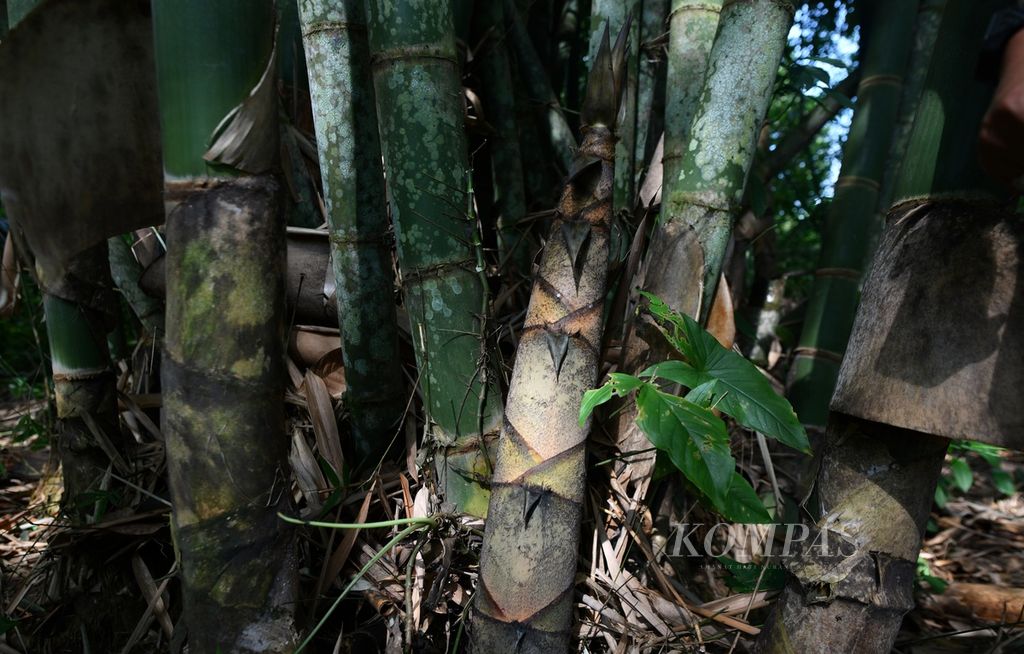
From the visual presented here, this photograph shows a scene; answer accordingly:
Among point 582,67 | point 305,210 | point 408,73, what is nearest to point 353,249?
point 408,73

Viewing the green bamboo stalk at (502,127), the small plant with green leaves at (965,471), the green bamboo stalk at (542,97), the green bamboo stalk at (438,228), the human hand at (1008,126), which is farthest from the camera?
the small plant with green leaves at (965,471)

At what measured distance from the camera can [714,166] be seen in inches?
44.3

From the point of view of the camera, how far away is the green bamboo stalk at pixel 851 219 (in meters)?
1.92

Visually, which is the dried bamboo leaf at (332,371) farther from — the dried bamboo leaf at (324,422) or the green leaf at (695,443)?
the green leaf at (695,443)

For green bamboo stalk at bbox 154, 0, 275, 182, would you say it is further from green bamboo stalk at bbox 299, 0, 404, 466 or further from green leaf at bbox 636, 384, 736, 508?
green leaf at bbox 636, 384, 736, 508

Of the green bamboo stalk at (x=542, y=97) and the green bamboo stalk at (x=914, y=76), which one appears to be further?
the green bamboo stalk at (x=914, y=76)

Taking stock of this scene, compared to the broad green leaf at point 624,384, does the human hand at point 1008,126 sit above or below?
above

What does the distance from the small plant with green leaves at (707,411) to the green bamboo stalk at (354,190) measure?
56 centimetres

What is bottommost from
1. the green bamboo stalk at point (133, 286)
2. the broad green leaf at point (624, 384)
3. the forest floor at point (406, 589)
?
the forest floor at point (406, 589)

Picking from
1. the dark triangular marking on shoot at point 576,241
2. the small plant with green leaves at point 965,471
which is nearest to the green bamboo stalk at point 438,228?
the dark triangular marking on shoot at point 576,241

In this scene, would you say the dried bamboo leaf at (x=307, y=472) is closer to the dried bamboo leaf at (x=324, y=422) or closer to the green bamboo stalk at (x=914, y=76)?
the dried bamboo leaf at (x=324, y=422)

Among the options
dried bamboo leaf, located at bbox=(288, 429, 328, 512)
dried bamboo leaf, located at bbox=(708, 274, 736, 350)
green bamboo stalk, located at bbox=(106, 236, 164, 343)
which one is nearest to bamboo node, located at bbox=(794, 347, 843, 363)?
dried bamboo leaf, located at bbox=(708, 274, 736, 350)

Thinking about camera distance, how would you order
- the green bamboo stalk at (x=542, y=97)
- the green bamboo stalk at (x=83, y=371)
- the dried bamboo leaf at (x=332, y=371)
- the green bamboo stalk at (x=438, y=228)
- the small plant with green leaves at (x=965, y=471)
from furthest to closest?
the small plant with green leaves at (x=965, y=471)
the green bamboo stalk at (x=542, y=97)
the dried bamboo leaf at (x=332, y=371)
the green bamboo stalk at (x=83, y=371)
the green bamboo stalk at (x=438, y=228)

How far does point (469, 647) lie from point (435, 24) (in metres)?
0.94
